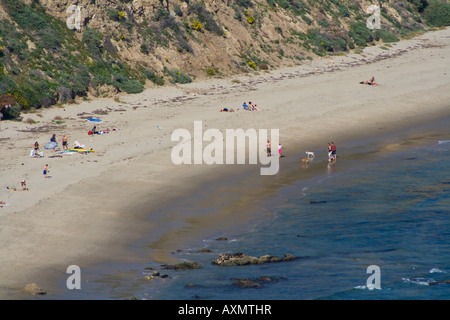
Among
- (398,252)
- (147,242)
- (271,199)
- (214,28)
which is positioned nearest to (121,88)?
(214,28)

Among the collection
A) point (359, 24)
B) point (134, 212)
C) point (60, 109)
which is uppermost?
point (359, 24)

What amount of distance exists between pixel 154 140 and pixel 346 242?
1574cm

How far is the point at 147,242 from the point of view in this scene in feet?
81.3

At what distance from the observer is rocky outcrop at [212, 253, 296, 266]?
22.7 meters

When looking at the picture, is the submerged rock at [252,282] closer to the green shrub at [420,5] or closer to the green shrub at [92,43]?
the green shrub at [92,43]

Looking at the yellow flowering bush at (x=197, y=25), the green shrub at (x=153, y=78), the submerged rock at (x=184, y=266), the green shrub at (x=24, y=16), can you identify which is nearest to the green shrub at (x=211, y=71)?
the yellow flowering bush at (x=197, y=25)

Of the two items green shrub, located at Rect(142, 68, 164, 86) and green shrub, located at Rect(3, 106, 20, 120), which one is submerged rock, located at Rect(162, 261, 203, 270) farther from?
green shrub, located at Rect(142, 68, 164, 86)

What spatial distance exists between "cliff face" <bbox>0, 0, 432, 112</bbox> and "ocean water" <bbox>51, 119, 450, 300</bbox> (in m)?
17.9

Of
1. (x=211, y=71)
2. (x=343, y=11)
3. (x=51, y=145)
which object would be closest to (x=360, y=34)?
(x=343, y=11)

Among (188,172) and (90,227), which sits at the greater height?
(188,172)

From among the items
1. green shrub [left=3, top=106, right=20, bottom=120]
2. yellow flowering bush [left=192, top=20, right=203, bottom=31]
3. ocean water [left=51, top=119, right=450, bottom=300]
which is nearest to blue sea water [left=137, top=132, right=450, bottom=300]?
ocean water [left=51, top=119, right=450, bottom=300]

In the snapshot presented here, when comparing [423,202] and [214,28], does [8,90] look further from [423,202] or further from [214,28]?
[423,202]

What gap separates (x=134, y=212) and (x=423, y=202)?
12.5 metres

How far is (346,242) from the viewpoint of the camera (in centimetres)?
2505
